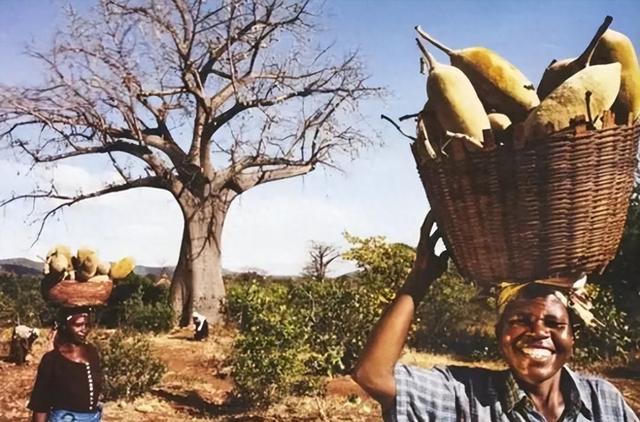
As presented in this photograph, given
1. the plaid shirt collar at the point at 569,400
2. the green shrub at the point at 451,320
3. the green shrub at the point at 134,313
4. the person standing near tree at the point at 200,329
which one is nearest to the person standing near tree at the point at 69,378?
the plaid shirt collar at the point at 569,400

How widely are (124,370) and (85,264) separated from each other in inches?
137

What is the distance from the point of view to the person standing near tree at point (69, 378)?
3428mm

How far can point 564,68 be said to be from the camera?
5.21ft

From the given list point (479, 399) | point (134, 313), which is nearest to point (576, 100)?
point (479, 399)

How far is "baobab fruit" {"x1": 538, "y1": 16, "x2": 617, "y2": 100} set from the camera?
59.6 inches

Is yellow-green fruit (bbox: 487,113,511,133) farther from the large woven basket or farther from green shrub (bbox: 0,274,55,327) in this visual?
green shrub (bbox: 0,274,55,327)

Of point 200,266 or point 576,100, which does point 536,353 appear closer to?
point 576,100

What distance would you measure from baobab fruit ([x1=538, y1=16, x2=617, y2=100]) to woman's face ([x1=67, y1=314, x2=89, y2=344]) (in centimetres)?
272

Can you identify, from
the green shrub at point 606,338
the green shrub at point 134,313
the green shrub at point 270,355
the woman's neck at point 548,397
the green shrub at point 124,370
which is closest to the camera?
the woman's neck at point 548,397

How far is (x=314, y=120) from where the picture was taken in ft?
44.9

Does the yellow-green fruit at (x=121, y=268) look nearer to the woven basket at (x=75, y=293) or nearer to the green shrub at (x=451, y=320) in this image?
the woven basket at (x=75, y=293)

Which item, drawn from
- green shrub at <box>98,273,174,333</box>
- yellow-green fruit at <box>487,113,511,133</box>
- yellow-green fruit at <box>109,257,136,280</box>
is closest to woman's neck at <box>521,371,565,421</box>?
yellow-green fruit at <box>487,113,511,133</box>

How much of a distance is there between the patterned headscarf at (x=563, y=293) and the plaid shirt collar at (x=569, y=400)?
0.14 m

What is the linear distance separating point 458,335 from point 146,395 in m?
5.49
